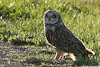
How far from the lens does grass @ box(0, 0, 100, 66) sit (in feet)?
27.8

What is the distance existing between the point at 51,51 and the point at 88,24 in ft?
9.50

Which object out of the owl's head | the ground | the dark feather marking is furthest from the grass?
the owl's head

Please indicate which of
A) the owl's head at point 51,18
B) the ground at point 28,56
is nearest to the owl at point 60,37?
the owl's head at point 51,18

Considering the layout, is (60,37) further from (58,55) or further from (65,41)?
(58,55)

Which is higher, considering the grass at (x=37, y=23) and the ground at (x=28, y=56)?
the grass at (x=37, y=23)

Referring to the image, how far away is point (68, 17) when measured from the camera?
11.1 meters

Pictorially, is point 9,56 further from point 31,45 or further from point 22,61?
point 31,45

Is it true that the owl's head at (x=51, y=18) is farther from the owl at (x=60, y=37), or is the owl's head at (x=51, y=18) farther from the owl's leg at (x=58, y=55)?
the owl's leg at (x=58, y=55)

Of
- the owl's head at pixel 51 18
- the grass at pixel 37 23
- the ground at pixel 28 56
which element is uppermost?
the owl's head at pixel 51 18

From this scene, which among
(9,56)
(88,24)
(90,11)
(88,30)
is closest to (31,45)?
(9,56)

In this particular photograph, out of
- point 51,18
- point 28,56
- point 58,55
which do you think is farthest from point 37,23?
point 51,18

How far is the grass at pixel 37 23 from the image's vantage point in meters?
8.47

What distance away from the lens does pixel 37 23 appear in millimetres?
9883

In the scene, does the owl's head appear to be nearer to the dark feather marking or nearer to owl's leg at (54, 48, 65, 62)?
the dark feather marking
